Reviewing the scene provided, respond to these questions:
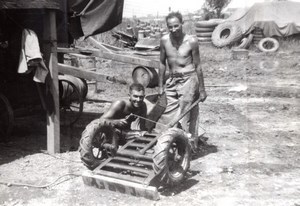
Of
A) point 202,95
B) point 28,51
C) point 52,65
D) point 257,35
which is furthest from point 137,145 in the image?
point 257,35

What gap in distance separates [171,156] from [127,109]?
1.30 metres

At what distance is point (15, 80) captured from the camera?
782 centimetres

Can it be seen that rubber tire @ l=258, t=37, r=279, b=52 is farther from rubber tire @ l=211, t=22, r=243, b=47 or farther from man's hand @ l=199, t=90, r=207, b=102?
man's hand @ l=199, t=90, r=207, b=102

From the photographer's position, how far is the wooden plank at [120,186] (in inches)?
189

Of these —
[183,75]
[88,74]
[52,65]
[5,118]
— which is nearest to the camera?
[183,75]

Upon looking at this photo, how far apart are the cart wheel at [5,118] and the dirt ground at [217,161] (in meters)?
0.20

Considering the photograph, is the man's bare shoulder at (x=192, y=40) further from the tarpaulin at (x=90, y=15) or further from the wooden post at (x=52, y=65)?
the tarpaulin at (x=90, y=15)

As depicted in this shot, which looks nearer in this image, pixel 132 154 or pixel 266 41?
pixel 132 154

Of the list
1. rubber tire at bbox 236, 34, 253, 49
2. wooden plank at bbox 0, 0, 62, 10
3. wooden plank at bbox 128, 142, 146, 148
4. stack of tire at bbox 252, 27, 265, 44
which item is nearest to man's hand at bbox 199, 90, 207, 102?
wooden plank at bbox 128, 142, 146, 148

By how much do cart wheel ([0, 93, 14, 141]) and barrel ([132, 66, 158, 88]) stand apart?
4.96 m

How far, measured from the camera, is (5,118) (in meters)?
7.14

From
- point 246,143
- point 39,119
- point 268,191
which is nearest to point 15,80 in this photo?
point 39,119

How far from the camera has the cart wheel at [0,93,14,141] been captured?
23.0 ft

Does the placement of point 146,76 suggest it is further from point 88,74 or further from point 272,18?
point 272,18
